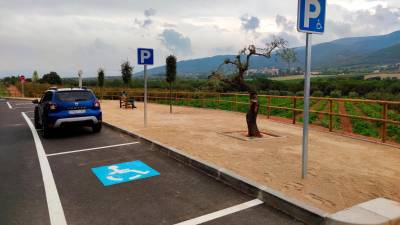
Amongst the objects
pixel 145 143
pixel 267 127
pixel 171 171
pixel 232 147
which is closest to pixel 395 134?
pixel 267 127

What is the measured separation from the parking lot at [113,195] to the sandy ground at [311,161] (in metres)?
0.65

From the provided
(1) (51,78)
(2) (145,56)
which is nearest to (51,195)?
(2) (145,56)

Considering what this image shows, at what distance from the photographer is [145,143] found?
8.85 metres

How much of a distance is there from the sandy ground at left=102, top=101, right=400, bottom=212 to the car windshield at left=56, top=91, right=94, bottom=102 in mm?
1866

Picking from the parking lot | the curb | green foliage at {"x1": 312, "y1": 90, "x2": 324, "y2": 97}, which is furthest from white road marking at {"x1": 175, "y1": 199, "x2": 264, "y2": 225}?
green foliage at {"x1": 312, "y1": 90, "x2": 324, "y2": 97}

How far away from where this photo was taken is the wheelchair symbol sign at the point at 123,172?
5679 mm

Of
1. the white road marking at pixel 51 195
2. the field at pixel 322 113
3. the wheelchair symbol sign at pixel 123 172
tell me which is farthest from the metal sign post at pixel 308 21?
the field at pixel 322 113

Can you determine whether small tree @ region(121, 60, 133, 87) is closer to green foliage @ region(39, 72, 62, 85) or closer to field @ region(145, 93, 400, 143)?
field @ region(145, 93, 400, 143)

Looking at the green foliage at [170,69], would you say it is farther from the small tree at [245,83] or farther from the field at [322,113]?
the small tree at [245,83]

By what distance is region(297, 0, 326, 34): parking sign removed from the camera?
16.0 feet

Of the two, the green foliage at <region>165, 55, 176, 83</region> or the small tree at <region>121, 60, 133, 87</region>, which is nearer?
the green foliage at <region>165, 55, 176, 83</region>

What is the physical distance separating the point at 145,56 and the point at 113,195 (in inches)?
288

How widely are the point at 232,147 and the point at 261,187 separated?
3.18 meters

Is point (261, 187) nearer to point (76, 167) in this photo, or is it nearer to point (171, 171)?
point (171, 171)
